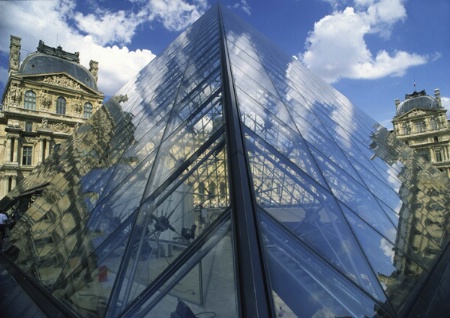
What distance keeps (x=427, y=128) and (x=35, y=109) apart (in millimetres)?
56507

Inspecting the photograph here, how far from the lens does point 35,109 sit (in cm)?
3117

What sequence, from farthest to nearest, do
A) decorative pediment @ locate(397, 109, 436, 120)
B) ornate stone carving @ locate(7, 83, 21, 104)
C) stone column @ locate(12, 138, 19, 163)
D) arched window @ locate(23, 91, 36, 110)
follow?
Result: decorative pediment @ locate(397, 109, 436, 120) < arched window @ locate(23, 91, 36, 110) < ornate stone carving @ locate(7, 83, 21, 104) < stone column @ locate(12, 138, 19, 163)

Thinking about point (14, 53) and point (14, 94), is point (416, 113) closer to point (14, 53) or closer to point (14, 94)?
point (14, 94)

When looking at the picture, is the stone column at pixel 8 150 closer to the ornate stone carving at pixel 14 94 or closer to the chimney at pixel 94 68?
the ornate stone carving at pixel 14 94

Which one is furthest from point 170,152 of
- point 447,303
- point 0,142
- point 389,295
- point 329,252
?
point 0,142

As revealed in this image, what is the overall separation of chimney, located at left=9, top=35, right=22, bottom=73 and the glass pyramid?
1531 inches

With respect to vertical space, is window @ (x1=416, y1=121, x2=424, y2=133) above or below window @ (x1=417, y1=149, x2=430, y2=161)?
above

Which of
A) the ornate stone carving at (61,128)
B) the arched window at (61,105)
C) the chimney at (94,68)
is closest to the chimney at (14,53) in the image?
the arched window at (61,105)

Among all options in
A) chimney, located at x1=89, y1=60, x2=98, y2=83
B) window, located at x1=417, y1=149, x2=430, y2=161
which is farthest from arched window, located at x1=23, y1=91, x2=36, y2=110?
window, located at x1=417, y1=149, x2=430, y2=161

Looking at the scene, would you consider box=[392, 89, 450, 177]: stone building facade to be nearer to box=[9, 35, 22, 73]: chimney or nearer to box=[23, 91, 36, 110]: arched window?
box=[23, 91, 36, 110]: arched window

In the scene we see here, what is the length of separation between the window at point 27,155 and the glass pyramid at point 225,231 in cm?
3224

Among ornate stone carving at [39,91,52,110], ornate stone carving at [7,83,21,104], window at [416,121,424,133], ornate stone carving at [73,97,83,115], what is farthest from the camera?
window at [416,121,424,133]

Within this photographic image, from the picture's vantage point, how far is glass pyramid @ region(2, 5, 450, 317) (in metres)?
1.44

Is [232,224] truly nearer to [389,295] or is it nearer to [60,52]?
[389,295]
